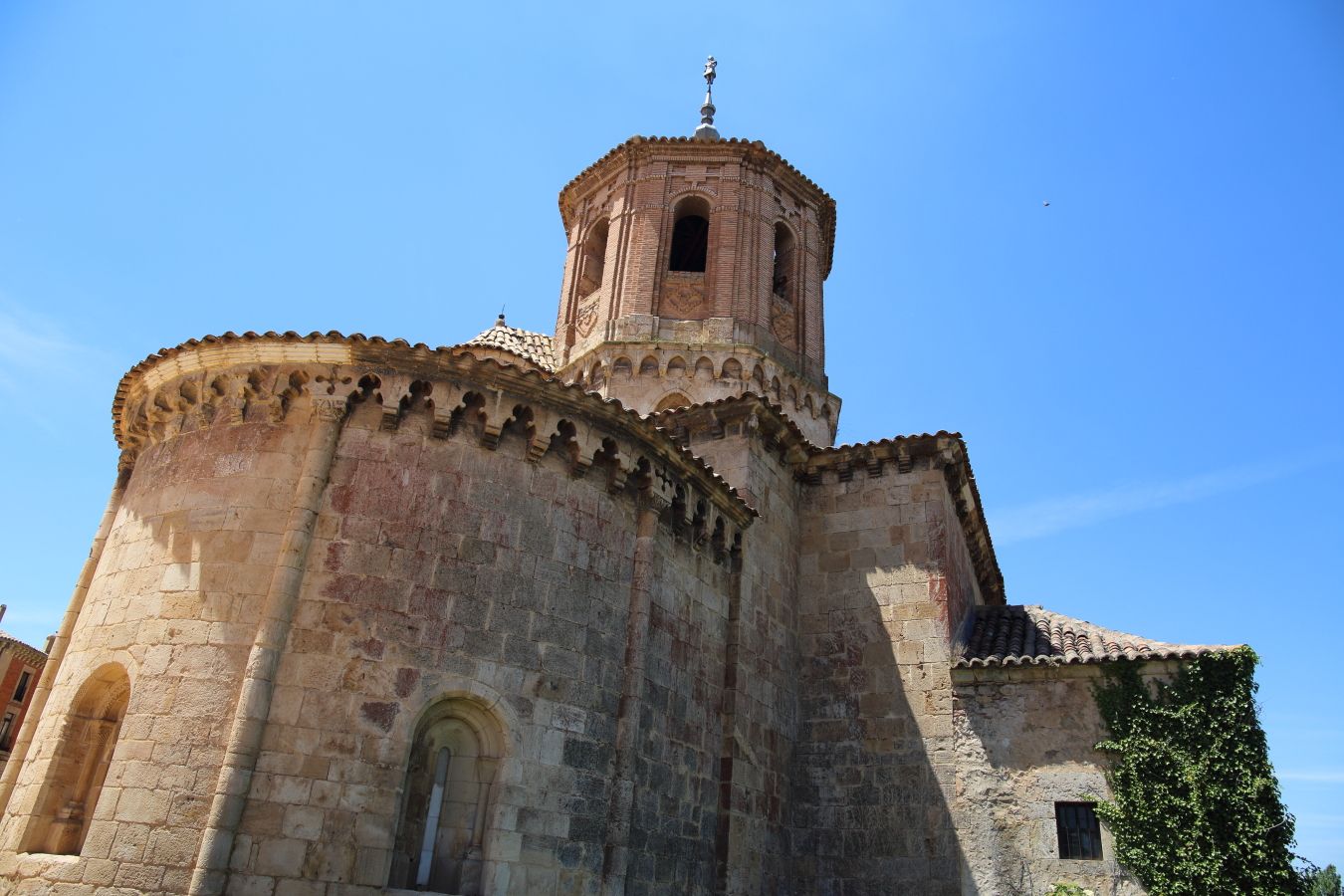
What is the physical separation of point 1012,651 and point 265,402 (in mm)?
8882

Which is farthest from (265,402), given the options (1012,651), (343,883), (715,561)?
(1012,651)

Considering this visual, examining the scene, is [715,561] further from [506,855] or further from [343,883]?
[343,883]

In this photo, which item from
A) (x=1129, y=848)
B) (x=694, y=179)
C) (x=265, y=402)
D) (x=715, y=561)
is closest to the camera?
(x=265, y=402)

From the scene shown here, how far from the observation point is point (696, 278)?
56.4 ft

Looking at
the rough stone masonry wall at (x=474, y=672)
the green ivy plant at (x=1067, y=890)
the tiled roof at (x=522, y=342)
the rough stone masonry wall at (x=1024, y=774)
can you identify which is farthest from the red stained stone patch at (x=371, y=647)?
the tiled roof at (x=522, y=342)

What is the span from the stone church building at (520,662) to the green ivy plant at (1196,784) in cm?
29

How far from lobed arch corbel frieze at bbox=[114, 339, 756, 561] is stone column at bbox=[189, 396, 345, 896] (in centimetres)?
29

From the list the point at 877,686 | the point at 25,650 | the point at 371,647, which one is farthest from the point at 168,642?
the point at 25,650

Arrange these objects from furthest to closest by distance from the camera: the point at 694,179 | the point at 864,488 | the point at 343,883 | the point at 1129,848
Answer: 1. the point at 694,179
2. the point at 864,488
3. the point at 1129,848
4. the point at 343,883

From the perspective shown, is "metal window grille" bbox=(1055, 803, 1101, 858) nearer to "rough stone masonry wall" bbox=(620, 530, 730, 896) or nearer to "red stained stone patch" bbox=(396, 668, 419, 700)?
"rough stone masonry wall" bbox=(620, 530, 730, 896)

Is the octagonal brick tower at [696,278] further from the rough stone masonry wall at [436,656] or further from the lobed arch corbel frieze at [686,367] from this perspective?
the rough stone masonry wall at [436,656]

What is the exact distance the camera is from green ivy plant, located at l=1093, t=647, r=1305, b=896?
950 cm

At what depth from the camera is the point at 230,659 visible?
736cm

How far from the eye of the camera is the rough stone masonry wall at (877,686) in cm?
1070
